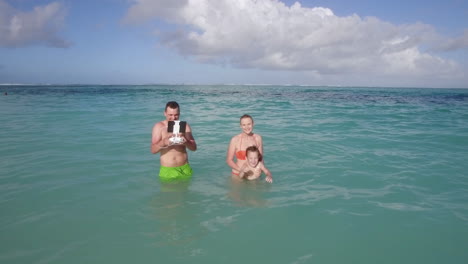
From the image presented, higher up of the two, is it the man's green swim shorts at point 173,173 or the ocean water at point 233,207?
the man's green swim shorts at point 173,173

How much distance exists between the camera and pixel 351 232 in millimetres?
3779

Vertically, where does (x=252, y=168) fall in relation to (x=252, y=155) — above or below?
below

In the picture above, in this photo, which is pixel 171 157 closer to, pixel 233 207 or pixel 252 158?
pixel 252 158

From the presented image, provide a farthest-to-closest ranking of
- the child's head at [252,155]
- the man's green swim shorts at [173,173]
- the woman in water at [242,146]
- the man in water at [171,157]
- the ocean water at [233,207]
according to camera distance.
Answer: the woman in water at [242,146]
the man's green swim shorts at [173,173]
the child's head at [252,155]
the man in water at [171,157]
the ocean water at [233,207]

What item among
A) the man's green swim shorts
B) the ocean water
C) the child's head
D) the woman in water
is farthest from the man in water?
the child's head

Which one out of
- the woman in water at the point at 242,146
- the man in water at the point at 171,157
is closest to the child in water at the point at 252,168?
the woman in water at the point at 242,146

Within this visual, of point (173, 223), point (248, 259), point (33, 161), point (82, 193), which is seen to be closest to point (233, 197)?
point (173, 223)

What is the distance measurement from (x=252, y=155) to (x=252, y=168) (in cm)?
32

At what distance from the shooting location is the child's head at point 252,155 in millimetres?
5332

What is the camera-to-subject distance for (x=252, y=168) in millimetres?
5500

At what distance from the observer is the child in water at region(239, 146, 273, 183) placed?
538 cm

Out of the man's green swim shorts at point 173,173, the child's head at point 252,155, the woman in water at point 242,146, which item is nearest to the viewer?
the child's head at point 252,155

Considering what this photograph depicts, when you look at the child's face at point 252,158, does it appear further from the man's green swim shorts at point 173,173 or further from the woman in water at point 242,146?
the man's green swim shorts at point 173,173

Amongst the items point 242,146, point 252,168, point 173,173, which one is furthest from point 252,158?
point 173,173
